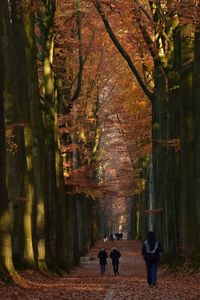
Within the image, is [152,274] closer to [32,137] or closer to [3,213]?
[3,213]

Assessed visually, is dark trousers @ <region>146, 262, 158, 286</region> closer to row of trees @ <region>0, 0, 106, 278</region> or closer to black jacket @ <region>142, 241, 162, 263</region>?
black jacket @ <region>142, 241, 162, 263</region>

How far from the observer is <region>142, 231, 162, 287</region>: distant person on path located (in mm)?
16719

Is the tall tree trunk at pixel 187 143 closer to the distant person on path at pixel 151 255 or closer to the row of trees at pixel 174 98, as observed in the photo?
the row of trees at pixel 174 98

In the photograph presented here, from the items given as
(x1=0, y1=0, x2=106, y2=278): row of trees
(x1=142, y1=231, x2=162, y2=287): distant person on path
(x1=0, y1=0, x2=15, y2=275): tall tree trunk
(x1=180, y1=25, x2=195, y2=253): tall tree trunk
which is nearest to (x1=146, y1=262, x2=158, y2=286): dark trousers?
(x1=142, y1=231, x2=162, y2=287): distant person on path

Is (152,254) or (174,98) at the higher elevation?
(174,98)

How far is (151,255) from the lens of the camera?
1677 centimetres

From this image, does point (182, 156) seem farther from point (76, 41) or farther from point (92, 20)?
point (92, 20)

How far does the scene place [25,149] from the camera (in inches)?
742

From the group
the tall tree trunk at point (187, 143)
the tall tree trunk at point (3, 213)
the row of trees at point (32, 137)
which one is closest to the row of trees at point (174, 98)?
the tall tree trunk at point (187, 143)

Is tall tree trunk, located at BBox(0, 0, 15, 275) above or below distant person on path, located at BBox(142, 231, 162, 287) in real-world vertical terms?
above

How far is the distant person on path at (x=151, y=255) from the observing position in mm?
16719

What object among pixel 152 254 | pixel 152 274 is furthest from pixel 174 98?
pixel 152 274

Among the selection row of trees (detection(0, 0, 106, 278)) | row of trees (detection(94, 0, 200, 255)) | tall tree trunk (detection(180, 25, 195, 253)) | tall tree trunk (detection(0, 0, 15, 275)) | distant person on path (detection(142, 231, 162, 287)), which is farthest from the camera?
tall tree trunk (detection(180, 25, 195, 253))

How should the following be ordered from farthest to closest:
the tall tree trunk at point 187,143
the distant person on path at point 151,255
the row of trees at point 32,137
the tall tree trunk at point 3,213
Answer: the tall tree trunk at point 187,143, the row of trees at point 32,137, the distant person on path at point 151,255, the tall tree trunk at point 3,213
